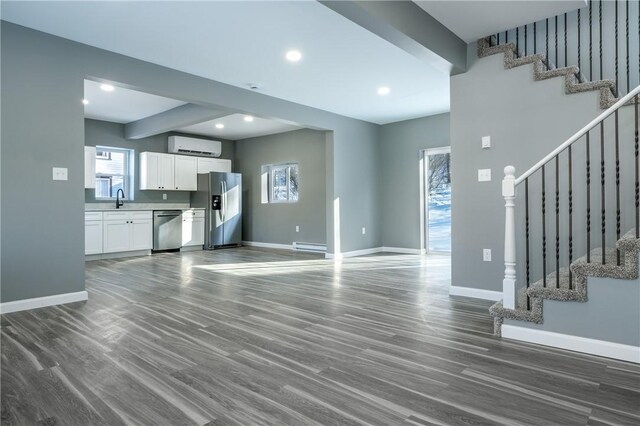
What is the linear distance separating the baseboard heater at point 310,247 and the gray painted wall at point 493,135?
3983 millimetres

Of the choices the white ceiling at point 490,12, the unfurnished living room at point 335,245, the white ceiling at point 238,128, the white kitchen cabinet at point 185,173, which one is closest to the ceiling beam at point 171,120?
the unfurnished living room at point 335,245

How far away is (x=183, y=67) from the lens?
14.5 ft

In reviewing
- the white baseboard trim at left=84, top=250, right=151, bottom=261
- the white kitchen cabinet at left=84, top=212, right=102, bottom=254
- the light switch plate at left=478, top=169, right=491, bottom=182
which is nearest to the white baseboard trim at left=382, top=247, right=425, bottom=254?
the light switch plate at left=478, top=169, right=491, bottom=182

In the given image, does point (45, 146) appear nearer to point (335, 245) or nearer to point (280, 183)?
point (335, 245)

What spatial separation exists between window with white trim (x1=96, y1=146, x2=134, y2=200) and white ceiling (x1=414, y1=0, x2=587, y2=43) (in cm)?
653

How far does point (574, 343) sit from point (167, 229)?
7.09 metres

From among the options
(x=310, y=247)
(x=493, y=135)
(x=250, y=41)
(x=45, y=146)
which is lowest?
(x=310, y=247)

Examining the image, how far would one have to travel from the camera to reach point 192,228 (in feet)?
26.8

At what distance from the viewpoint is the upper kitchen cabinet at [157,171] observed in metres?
7.67

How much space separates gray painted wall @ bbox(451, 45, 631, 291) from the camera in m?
3.36

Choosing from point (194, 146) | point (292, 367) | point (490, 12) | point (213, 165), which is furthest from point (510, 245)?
point (213, 165)

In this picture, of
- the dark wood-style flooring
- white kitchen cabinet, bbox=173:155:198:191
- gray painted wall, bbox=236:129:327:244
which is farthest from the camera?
white kitchen cabinet, bbox=173:155:198:191

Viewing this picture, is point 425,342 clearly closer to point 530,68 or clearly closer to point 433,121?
point 530,68

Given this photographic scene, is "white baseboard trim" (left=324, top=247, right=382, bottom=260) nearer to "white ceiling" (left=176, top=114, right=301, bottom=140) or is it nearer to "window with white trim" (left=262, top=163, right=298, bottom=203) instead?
"window with white trim" (left=262, top=163, right=298, bottom=203)
